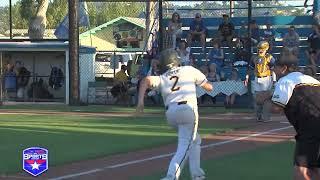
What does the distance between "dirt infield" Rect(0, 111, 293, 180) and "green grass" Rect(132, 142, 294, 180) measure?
1.25 ft

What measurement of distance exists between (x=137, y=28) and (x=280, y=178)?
1923 inches

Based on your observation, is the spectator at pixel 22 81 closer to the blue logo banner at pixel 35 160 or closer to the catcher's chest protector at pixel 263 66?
the catcher's chest protector at pixel 263 66

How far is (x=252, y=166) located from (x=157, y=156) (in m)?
1.85

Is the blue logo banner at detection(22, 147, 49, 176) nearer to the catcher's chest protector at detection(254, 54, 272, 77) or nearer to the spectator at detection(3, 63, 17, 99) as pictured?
the catcher's chest protector at detection(254, 54, 272, 77)

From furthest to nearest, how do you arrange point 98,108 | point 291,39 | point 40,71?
point 40,71 → point 291,39 → point 98,108

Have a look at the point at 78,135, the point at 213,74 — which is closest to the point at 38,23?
the point at 213,74

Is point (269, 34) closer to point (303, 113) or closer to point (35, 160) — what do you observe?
point (35, 160)

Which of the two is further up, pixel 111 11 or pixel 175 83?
pixel 111 11

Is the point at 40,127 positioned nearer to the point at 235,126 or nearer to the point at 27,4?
the point at 235,126

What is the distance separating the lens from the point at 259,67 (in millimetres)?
16953

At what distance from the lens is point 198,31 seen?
1003 inches

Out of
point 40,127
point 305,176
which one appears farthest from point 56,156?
point 305,176

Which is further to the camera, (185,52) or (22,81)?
(22,81)

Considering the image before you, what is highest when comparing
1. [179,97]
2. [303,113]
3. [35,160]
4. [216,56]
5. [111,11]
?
[111,11]
